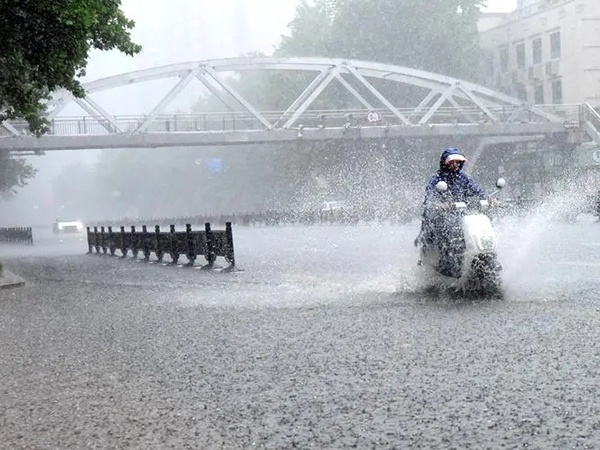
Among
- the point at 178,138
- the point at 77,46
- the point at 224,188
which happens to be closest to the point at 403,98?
the point at 178,138

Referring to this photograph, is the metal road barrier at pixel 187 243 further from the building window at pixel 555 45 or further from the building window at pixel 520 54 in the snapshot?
the building window at pixel 520 54

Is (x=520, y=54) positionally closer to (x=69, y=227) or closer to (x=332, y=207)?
(x=332, y=207)

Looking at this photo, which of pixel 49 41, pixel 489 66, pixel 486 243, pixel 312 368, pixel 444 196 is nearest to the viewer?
pixel 312 368

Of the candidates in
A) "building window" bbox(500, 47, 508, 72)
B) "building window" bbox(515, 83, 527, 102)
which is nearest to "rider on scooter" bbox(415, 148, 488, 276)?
"building window" bbox(515, 83, 527, 102)

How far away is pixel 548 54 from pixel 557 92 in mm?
2536

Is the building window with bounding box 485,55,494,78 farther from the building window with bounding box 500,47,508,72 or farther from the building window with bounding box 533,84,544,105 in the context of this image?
the building window with bounding box 533,84,544,105

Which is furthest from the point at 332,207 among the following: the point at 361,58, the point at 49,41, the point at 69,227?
the point at 49,41

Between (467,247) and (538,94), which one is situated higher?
(538,94)

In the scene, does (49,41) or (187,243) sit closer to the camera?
(49,41)

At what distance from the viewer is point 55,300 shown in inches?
643

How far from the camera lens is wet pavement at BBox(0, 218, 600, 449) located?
5562 millimetres

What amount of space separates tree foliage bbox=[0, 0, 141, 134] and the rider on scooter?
10755mm

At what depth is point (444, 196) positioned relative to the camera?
12.4 metres

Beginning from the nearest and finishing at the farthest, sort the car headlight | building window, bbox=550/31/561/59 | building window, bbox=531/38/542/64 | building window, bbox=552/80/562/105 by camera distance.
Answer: the car headlight, building window, bbox=550/31/561/59, building window, bbox=552/80/562/105, building window, bbox=531/38/542/64
